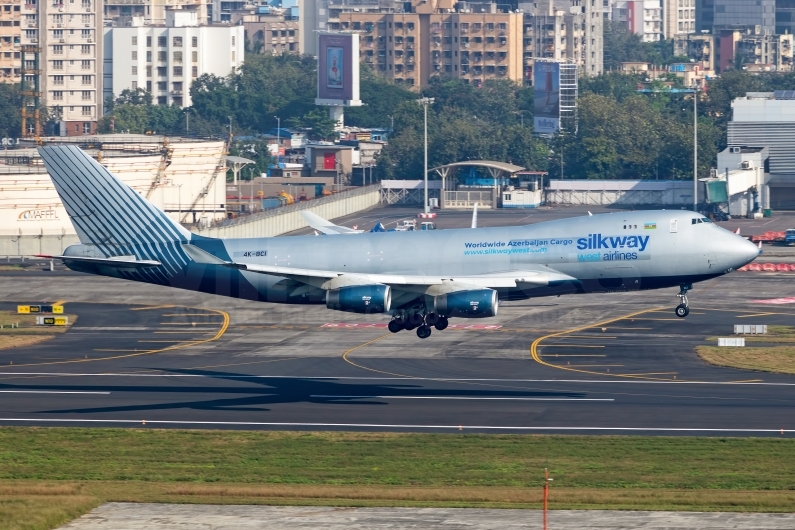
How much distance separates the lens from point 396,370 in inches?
3898

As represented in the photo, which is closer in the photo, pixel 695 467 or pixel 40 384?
pixel 695 467

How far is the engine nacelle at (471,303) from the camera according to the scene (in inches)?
3110

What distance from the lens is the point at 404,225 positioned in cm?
19812

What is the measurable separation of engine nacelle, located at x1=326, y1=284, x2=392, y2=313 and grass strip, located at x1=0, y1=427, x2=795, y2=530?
7421 millimetres

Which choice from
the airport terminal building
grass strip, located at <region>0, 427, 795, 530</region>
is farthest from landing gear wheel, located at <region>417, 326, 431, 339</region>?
the airport terminal building

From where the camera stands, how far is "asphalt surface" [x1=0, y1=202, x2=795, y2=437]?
8275 centimetres

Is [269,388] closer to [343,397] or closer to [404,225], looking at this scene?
[343,397]

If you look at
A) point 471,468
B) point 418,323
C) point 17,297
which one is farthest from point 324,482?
point 17,297

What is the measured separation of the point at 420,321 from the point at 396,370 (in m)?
15.6

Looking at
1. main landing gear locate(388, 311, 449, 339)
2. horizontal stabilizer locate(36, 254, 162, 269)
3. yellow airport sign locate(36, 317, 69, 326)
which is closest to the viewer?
horizontal stabilizer locate(36, 254, 162, 269)

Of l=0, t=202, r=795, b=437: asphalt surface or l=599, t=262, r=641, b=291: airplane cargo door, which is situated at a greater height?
l=599, t=262, r=641, b=291: airplane cargo door

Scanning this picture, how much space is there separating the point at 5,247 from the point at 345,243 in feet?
314

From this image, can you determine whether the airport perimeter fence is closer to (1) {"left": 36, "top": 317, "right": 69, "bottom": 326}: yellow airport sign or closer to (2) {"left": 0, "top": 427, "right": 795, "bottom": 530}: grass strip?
(1) {"left": 36, "top": 317, "right": 69, "bottom": 326}: yellow airport sign

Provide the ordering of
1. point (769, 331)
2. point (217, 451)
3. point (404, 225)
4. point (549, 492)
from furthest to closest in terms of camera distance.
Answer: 1. point (404, 225)
2. point (769, 331)
3. point (217, 451)
4. point (549, 492)
